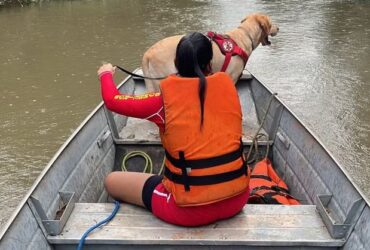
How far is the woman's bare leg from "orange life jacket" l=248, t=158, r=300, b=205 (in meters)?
0.92

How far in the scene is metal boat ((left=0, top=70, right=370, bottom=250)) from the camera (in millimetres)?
3057

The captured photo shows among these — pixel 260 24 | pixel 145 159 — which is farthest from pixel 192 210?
pixel 260 24

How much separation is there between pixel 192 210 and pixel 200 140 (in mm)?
471

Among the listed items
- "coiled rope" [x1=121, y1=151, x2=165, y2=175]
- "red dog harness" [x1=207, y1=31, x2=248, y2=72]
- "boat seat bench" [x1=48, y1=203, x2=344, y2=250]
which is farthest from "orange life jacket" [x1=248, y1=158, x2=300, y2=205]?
"red dog harness" [x1=207, y1=31, x2=248, y2=72]

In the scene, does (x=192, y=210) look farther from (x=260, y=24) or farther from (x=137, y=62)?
(x=137, y=62)

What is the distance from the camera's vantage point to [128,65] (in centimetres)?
1134

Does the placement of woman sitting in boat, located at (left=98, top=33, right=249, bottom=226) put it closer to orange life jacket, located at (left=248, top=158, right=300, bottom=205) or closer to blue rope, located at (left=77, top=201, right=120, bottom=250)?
blue rope, located at (left=77, top=201, right=120, bottom=250)

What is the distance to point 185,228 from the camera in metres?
3.22

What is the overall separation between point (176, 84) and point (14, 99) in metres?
6.98

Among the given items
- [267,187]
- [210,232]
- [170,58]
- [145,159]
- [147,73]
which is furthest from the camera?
[147,73]

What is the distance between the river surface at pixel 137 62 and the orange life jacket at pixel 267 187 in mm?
2018

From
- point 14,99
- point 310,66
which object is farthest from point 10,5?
point 310,66

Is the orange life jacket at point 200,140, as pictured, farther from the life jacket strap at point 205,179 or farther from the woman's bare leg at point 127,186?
the woman's bare leg at point 127,186

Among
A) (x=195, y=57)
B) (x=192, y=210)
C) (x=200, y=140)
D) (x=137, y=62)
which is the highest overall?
(x=195, y=57)
